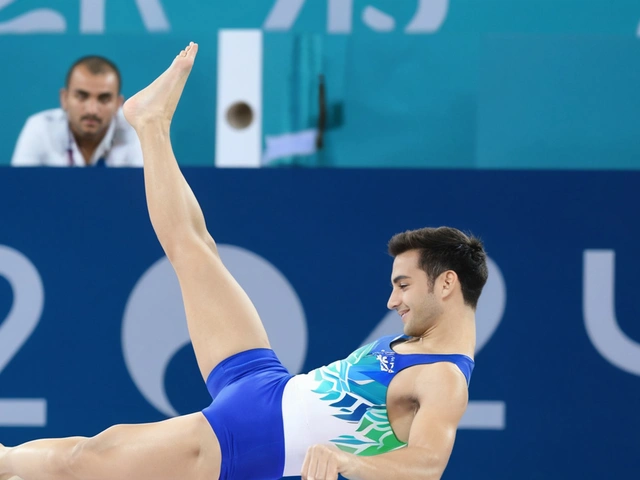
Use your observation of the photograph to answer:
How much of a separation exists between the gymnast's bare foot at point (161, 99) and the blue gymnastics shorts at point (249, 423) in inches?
36.9

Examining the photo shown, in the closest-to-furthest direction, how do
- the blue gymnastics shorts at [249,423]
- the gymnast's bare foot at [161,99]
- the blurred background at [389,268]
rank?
the blue gymnastics shorts at [249,423], the gymnast's bare foot at [161,99], the blurred background at [389,268]

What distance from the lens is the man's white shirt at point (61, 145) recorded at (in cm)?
443

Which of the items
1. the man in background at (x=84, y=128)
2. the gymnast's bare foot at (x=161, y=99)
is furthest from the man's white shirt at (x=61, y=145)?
the gymnast's bare foot at (x=161, y=99)

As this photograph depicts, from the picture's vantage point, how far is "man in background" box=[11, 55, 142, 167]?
445cm

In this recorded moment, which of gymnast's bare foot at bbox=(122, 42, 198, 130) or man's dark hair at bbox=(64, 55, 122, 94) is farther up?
man's dark hair at bbox=(64, 55, 122, 94)

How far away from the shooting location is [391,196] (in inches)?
155

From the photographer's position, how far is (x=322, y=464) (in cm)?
217

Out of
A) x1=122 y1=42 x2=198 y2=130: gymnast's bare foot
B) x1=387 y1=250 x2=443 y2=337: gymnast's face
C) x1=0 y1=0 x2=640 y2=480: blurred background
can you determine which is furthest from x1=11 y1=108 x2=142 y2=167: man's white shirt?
x1=387 y1=250 x2=443 y2=337: gymnast's face

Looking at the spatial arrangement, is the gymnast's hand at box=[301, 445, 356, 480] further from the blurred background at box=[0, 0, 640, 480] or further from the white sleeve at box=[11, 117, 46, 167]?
the white sleeve at box=[11, 117, 46, 167]

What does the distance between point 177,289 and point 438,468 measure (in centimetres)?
179

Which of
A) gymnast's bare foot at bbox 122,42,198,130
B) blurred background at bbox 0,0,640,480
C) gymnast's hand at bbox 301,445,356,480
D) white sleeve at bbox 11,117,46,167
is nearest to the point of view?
gymnast's hand at bbox 301,445,356,480

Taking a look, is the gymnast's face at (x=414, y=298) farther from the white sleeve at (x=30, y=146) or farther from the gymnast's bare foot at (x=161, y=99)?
the white sleeve at (x=30, y=146)

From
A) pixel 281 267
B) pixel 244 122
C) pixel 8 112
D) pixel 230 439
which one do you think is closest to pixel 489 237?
pixel 281 267

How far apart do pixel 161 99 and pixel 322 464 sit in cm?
168
